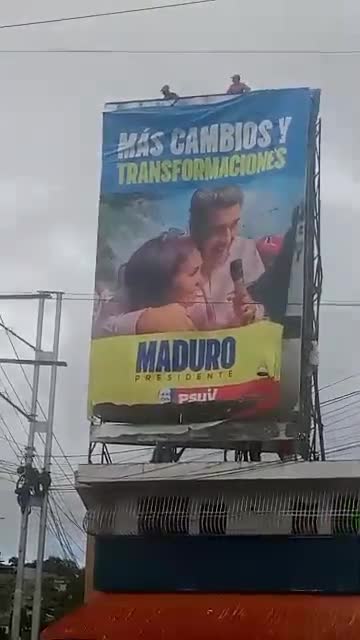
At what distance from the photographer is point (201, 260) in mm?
5848

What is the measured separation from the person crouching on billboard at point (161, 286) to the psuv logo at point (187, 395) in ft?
1.04

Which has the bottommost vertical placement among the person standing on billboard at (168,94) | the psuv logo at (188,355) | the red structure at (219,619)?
Result: the red structure at (219,619)

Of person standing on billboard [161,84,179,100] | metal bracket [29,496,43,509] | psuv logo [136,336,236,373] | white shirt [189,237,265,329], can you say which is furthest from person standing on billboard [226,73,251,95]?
metal bracket [29,496,43,509]

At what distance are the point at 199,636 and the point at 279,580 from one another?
539 mm

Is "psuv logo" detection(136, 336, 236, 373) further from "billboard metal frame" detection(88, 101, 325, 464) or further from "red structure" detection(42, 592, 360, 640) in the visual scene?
"red structure" detection(42, 592, 360, 640)

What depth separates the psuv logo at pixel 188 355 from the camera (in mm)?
5664

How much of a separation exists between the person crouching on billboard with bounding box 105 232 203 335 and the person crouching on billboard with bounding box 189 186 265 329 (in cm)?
5

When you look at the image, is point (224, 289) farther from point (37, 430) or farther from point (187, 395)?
point (37, 430)

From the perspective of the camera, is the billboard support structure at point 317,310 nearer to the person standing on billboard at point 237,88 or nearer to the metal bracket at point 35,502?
the person standing on billboard at point 237,88

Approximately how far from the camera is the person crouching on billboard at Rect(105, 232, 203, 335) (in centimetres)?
577

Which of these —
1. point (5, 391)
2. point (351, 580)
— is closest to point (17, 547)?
point (5, 391)

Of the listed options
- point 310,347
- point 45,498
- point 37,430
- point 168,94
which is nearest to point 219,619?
point 45,498

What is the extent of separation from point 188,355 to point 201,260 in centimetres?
51

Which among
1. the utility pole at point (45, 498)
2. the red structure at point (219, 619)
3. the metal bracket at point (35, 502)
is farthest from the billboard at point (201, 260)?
the red structure at point (219, 619)
